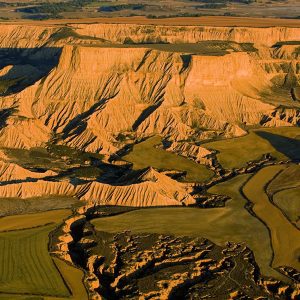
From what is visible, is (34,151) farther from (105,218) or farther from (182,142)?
(105,218)

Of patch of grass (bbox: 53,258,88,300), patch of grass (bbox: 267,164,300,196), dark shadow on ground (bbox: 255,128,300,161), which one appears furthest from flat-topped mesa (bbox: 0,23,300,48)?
patch of grass (bbox: 53,258,88,300)

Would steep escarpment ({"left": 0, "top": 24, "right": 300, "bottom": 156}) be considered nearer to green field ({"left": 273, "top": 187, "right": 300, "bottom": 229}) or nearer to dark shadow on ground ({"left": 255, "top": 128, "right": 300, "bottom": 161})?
dark shadow on ground ({"left": 255, "top": 128, "right": 300, "bottom": 161})

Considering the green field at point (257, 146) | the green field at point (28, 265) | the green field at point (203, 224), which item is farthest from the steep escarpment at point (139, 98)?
the green field at point (28, 265)

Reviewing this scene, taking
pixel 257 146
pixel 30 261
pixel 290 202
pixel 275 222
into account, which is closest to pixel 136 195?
pixel 275 222

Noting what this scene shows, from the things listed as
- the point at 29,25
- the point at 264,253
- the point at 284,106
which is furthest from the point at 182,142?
the point at 29,25

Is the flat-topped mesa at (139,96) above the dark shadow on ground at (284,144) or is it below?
above

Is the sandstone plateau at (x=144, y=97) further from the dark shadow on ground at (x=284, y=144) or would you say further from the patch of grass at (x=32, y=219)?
the patch of grass at (x=32, y=219)

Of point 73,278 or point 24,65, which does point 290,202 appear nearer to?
point 73,278

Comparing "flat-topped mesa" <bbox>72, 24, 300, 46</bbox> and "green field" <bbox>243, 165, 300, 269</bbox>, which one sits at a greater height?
"flat-topped mesa" <bbox>72, 24, 300, 46</bbox>
